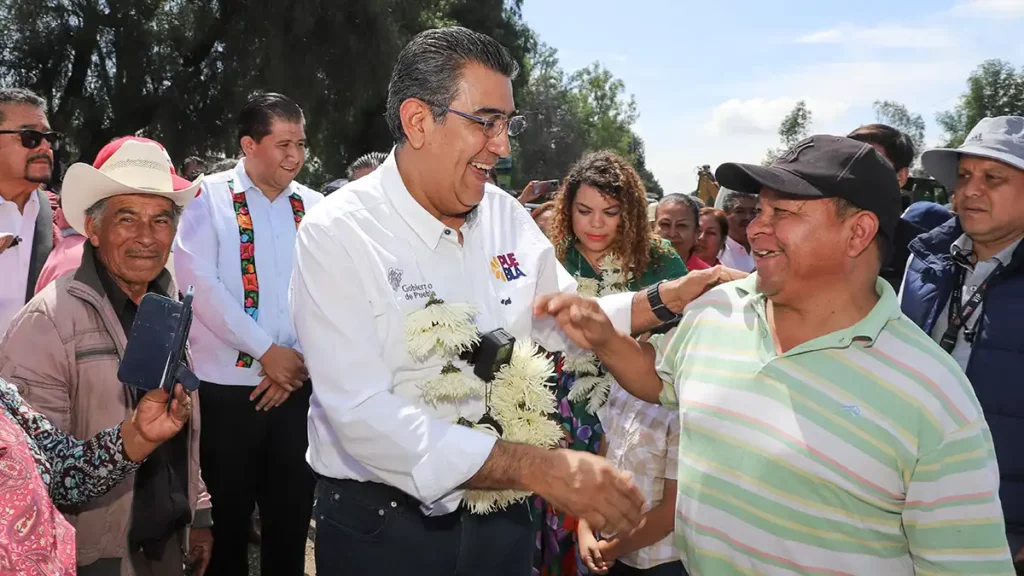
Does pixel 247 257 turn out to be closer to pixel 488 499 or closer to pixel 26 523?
pixel 488 499

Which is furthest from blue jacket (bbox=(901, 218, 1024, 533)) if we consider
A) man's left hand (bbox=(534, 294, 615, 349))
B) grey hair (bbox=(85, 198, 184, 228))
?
grey hair (bbox=(85, 198, 184, 228))

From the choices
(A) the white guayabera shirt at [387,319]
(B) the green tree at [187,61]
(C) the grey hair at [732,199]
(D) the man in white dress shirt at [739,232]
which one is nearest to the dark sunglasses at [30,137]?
(A) the white guayabera shirt at [387,319]

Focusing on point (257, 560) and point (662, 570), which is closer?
point (662, 570)

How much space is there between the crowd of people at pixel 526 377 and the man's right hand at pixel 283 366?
954mm

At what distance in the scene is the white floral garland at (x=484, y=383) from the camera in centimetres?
232

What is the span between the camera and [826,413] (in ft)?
6.87

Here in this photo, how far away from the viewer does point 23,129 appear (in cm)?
427

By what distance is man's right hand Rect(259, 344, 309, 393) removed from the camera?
169 inches

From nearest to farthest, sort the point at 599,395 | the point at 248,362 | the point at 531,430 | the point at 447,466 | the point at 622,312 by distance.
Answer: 1. the point at 447,466
2. the point at 531,430
3. the point at 622,312
4. the point at 599,395
5. the point at 248,362

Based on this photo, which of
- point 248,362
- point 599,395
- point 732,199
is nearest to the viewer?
point 599,395

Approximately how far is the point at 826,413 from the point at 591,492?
643mm

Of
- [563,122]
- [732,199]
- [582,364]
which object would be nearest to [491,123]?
[582,364]

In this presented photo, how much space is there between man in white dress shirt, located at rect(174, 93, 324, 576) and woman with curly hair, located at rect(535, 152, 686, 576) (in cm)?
143

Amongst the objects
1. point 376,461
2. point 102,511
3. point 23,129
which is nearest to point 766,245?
point 376,461
